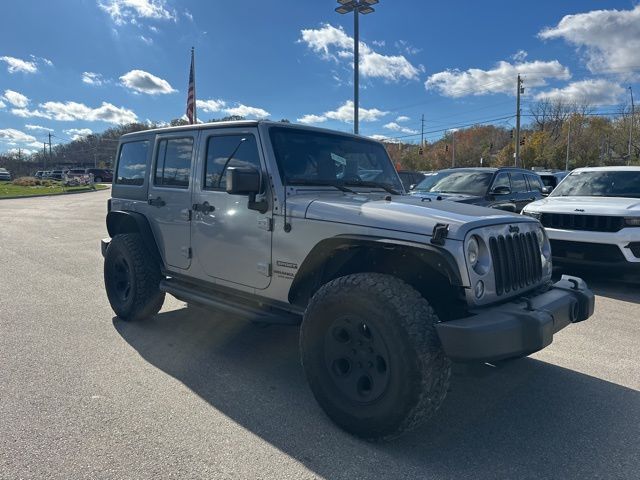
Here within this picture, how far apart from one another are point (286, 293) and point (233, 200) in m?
0.89

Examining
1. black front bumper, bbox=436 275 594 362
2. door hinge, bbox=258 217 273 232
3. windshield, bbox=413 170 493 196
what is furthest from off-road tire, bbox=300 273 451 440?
windshield, bbox=413 170 493 196

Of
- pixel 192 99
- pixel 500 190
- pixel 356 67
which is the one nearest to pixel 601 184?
pixel 500 190

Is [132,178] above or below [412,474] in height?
above

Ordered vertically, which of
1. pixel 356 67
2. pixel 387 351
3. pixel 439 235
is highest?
pixel 356 67

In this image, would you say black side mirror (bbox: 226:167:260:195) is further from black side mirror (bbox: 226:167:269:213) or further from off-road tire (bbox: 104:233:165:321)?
off-road tire (bbox: 104:233:165:321)

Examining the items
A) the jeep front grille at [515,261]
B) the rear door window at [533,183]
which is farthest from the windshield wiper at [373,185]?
the rear door window at [533,183]

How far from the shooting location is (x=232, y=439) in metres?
2.93

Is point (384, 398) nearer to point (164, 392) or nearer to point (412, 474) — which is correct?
point (412, 474)

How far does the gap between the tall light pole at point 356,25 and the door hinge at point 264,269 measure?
11.9 meters

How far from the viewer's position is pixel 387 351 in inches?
108

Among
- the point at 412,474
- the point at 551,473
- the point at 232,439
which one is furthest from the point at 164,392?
the point at 551,473

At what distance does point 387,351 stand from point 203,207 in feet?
7.16

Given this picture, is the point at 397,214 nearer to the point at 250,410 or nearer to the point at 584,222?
the point at 250,410

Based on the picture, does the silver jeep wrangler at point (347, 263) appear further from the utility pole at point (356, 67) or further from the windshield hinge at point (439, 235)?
the utility pole at point (356, 67)
